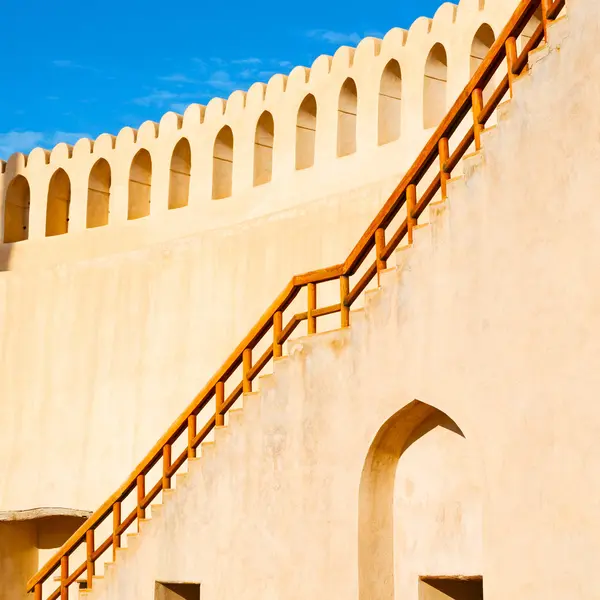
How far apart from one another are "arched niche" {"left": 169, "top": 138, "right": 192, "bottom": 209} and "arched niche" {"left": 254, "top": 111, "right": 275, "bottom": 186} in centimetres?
122

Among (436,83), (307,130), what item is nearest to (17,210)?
(307,130)

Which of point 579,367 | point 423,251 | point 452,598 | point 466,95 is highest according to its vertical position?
point 466,95

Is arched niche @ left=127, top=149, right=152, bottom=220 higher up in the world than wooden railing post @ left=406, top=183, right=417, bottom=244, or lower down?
higher up

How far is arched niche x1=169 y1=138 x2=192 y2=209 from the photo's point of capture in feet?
54.9

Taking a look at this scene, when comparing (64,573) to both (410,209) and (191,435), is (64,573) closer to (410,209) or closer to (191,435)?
(191,435)

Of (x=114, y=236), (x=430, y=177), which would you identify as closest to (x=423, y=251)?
(x=430, y=177)

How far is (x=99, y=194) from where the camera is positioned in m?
17.6

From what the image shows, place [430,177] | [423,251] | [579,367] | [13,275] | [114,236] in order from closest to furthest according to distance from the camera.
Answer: [579,367]
[423,251]
[430,177]
[13,275]
[114,236]

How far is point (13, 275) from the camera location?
15.8 metres

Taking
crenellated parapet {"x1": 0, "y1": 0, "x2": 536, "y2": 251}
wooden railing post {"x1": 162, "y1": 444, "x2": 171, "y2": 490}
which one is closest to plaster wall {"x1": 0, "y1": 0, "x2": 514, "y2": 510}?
crenellated parapet {"x1": 0, "y1": 0, "x2": 536, "y2": 251}

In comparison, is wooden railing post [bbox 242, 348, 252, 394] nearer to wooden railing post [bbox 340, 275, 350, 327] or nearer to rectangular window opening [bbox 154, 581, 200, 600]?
wooden railing post [bbox 340, 275, 350, 327]

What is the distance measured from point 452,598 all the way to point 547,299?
2.20m

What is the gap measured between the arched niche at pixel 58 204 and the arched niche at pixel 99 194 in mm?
521

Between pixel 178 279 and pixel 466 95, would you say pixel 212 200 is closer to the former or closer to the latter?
pixel 178 279
